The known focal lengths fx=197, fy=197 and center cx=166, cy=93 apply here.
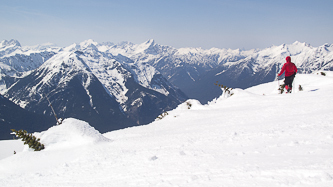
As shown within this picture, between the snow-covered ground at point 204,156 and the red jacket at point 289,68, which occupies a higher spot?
the red jacket at point 289,68

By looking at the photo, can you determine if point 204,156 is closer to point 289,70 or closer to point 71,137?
point 71,137

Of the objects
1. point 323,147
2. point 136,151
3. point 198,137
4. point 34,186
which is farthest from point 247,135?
point 34,186

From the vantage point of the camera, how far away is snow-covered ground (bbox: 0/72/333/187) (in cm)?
575

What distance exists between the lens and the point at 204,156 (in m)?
7.64

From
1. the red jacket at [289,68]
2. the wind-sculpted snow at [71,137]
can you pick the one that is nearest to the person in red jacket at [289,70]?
the red jacket at [289,68]

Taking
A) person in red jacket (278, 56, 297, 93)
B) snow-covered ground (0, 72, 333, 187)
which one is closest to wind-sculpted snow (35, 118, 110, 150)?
snow-covered ground (0, 72, 333, 187)

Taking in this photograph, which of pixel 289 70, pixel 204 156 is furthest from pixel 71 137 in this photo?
pixel 289 70

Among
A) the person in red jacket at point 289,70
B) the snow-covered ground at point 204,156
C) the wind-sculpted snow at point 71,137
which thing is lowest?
the snow-covered ground at point 204,156

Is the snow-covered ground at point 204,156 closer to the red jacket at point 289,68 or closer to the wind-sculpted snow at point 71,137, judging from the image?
the wind-sculpted snow at point 71,137

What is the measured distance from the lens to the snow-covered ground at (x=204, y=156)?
5752 mm

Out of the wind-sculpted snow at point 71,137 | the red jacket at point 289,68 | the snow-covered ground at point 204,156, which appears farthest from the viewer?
the red jacket at point 289,68

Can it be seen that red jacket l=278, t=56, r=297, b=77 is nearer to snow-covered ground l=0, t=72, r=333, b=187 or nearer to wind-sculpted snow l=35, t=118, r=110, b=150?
snow-covered ground l=0, t=72, r=333, b=187

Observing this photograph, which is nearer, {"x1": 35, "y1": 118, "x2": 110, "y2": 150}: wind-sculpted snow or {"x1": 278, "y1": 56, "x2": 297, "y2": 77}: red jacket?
{"x1": 35, "y1": 118, "x2": 110, "y2": 150}: wind-sculpted snow

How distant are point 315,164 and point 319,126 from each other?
436cm
